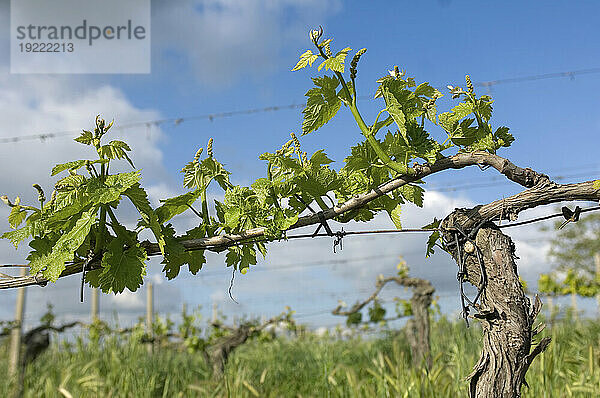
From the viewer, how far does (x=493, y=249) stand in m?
1.26

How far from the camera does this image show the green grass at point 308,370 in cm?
297

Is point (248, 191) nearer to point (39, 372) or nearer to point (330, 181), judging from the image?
point (330, 181)

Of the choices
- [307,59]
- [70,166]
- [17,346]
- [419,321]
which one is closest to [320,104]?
[307,59]

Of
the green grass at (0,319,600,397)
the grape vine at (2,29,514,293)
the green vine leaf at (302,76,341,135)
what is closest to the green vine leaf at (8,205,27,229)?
the grape vine at (2,29,514,293)

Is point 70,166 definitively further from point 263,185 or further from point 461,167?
point 461,167

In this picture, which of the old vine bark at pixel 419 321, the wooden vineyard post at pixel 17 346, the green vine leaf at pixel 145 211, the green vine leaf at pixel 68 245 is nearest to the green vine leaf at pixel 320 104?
the green vine leaf at pixel 145 211

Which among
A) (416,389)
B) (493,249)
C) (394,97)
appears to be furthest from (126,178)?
(416,389)

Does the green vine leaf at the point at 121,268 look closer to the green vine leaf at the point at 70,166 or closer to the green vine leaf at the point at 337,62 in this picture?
the green vine leaf at the point at 70,166

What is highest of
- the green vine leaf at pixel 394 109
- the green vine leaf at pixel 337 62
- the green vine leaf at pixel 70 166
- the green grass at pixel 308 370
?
the green vine leaf at pixel 337 62

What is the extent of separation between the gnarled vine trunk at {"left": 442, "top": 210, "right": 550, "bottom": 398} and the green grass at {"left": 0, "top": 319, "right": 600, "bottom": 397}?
149 cm

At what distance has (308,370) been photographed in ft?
A: 18.1

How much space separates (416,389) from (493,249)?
1.81 m

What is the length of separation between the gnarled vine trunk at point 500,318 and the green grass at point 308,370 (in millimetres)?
1486

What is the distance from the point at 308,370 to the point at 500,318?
4.52 m
